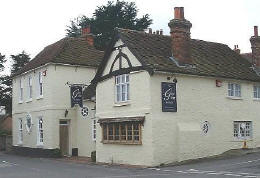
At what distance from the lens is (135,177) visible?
732 inches

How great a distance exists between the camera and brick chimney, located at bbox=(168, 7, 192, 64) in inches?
1020

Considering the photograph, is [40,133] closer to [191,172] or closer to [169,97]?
[169,97]

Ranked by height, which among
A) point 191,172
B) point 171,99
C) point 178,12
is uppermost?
point 178,12

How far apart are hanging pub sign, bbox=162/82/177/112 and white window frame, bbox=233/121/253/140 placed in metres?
5.27

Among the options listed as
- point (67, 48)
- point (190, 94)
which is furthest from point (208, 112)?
point (67, 48)

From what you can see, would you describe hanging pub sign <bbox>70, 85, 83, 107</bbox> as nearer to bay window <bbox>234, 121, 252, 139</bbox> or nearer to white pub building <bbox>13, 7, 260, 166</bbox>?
white pub building <bbox>13, 7, 260, 166</bbox>

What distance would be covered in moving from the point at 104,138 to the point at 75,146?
6936 millimetres

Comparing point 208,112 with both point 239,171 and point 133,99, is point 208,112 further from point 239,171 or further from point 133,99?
point 239,171

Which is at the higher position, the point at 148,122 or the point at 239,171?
the point at 148,122

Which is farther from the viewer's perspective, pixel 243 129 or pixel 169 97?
pixel 243 129

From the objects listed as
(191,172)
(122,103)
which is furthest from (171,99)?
(191,172)

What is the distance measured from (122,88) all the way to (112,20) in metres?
26.6

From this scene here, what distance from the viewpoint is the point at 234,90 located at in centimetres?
2808

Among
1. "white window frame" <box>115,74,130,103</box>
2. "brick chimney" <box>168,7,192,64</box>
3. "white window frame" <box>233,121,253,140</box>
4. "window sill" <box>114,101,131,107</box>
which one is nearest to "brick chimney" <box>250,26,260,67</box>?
"white window frame" <box>233,121,253,140</box>
